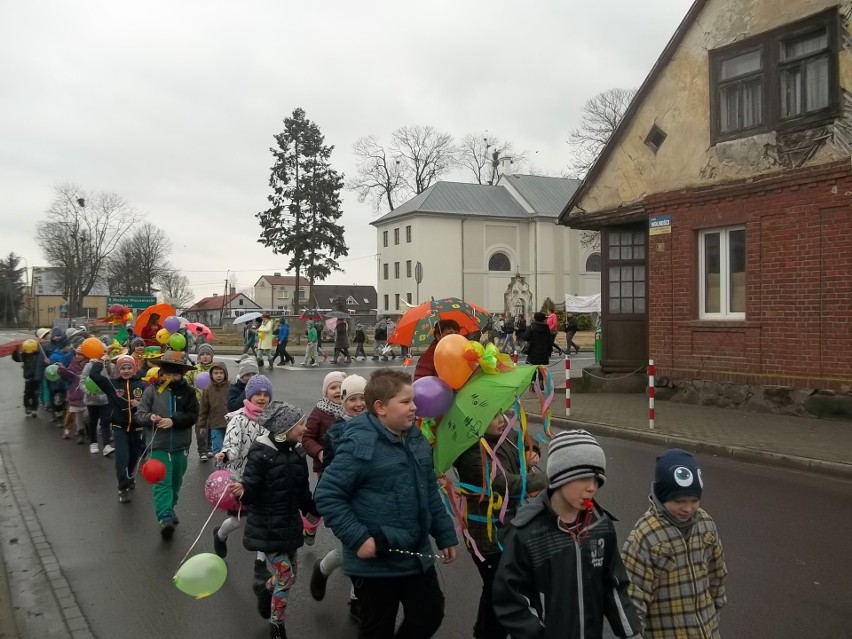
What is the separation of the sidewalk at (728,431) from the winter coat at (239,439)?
6.67 meters

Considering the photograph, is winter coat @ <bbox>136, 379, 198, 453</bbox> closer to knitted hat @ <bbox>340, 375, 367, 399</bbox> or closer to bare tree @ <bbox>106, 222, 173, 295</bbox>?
knitted hat @ <bbox>340, 375, 367, 399</bbox>

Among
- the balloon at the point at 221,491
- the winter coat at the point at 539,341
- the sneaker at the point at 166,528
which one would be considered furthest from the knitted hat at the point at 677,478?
the winter coat at the point at 539,341

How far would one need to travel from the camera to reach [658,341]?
13789mm

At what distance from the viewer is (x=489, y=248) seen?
197ft

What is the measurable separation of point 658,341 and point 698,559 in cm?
1143

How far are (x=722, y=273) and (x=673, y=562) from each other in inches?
438

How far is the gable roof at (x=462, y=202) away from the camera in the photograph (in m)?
59.0

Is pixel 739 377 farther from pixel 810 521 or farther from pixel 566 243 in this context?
pixel 566 243

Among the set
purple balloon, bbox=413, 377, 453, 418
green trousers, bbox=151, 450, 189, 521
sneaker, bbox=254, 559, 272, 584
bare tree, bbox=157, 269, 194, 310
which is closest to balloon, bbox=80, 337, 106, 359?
green trousers, bbox=151, 450, 189, 521

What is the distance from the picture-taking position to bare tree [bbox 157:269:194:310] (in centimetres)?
8606

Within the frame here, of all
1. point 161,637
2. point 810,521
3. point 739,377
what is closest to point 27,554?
point 161,637

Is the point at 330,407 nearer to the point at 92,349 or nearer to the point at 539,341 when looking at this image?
the point at 92,349

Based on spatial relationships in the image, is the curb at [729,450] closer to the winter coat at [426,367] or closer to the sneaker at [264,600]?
the winter coat at [426,367]

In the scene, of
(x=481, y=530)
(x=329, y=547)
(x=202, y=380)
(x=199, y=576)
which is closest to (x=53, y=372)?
(x=202, y=380)
